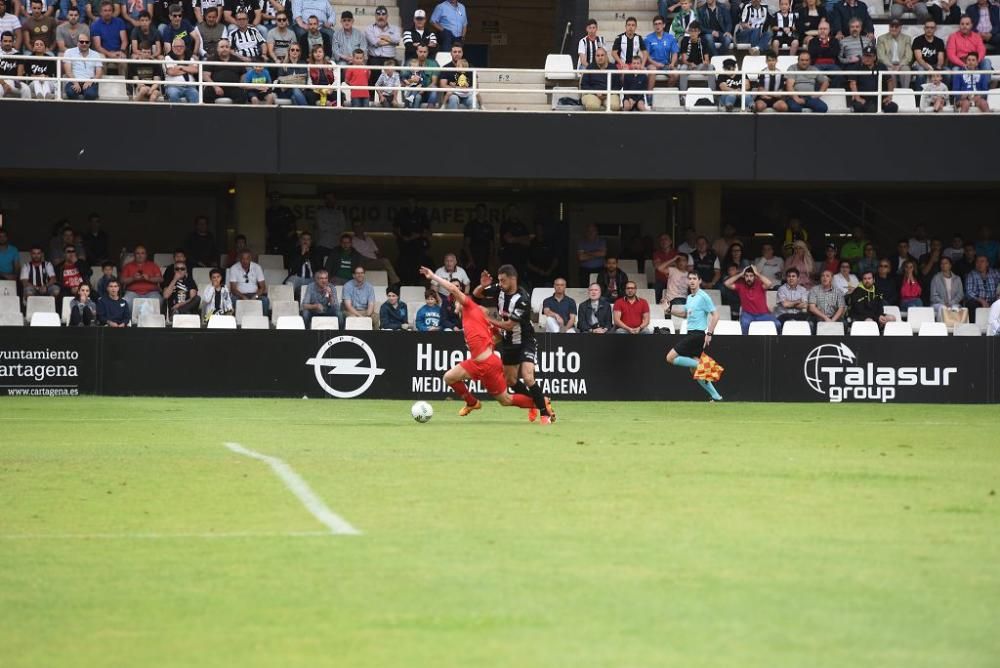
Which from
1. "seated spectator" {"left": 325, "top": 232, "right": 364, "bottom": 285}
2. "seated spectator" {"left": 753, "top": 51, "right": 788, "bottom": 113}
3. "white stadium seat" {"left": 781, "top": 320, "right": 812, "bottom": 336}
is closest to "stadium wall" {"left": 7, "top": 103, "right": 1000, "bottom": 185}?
"seated spectator" {"left": 753, "top": 51, "right": 788, "bottom": 113}

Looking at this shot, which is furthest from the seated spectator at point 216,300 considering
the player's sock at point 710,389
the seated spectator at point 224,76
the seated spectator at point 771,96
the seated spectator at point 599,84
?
the seated spectator at point 771,96

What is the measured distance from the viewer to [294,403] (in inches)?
943

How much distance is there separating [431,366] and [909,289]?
9174 mm

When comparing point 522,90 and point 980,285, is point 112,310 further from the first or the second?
point 980,285

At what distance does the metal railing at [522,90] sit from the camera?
87.4 feet

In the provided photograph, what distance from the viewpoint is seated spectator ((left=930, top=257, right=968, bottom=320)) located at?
28.4 meters

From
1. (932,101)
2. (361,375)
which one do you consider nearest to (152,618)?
(361,375)

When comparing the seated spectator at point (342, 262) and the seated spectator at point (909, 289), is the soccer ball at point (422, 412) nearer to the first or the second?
the seated spectator at point (342, 262)

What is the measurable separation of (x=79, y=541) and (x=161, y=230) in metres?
26.5

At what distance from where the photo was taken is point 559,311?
89.1 feet

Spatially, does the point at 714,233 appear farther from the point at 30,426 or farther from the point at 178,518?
the point at 178,518

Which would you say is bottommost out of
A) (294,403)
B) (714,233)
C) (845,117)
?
(294,403)

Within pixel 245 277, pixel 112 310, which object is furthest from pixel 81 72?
pixel 245 277

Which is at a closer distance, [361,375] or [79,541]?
[79,541]
